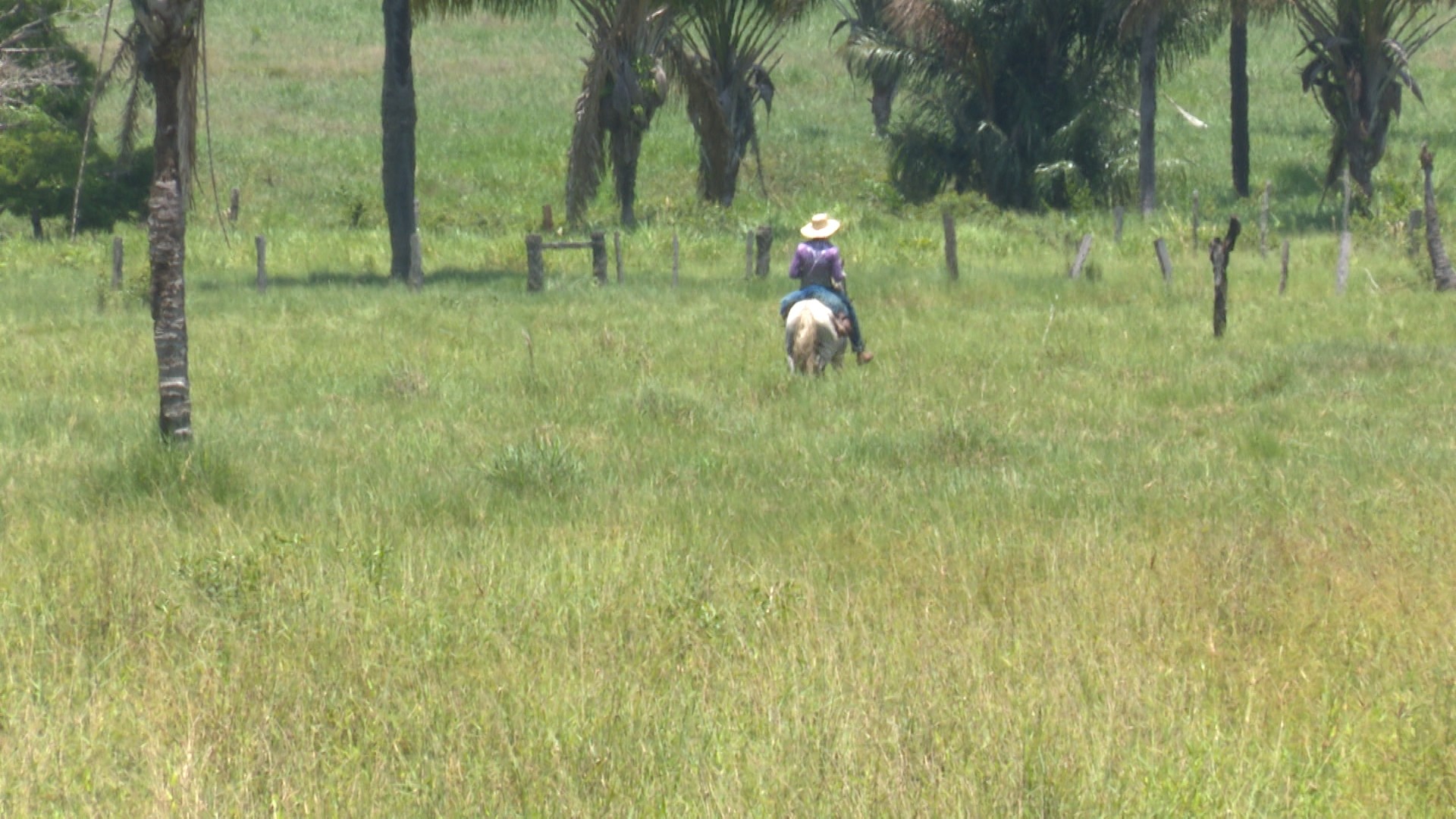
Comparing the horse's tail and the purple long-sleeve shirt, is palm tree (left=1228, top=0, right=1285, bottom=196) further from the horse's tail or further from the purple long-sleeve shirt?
the horse's tail

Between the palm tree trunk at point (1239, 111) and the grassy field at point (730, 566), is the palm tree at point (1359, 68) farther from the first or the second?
the grassy field at point (730, 566)

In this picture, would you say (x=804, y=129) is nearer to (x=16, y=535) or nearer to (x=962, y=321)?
(x=962, y=321)

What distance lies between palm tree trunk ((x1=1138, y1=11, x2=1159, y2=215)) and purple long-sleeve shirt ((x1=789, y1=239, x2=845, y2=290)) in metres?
19.9

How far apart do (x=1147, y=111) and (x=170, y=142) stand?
1073 inches

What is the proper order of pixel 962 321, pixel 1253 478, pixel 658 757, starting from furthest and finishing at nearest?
pixel 962 321
pixel 1253 478
pixel 658 757

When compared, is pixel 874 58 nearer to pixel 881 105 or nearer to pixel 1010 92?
pixel 1010 92

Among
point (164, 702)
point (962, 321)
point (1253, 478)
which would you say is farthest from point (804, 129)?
point (164, 702)

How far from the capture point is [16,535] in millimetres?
7852

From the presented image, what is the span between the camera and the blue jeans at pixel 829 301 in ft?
45.0

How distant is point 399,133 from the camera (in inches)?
922

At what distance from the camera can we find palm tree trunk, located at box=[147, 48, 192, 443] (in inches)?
344

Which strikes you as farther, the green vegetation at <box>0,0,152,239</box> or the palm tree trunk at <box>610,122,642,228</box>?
the green vegetation at <box>0,0,152,239</box>

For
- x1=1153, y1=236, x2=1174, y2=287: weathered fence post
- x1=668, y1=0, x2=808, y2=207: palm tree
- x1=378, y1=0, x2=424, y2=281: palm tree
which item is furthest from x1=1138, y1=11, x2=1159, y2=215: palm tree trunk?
x1=378, y1=0, x2=424, y2=281: palm tree

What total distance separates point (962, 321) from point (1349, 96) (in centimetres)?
1613
